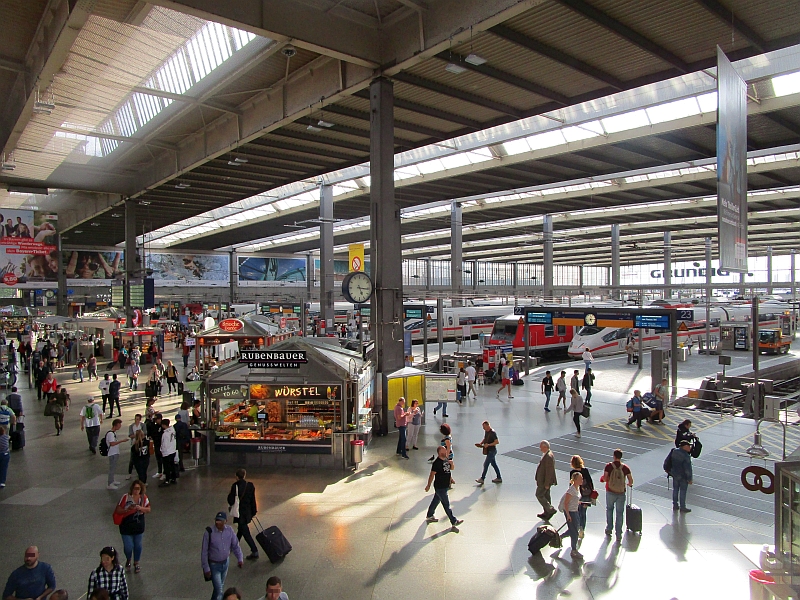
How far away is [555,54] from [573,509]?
1081 centimetres

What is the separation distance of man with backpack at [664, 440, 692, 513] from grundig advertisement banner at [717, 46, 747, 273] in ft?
10.0

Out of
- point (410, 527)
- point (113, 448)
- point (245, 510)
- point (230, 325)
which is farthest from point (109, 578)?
point (230, 325)

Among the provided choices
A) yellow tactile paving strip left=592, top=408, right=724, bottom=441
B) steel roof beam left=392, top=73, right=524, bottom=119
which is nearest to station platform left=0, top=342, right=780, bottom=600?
yellow tactile paving strip left=592, top=408, right=724, bottom=441

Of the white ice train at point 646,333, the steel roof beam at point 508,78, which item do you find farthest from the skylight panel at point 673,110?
the white ice train at point 646,333

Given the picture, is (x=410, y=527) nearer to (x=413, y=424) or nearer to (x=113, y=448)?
(x=413, y=424)

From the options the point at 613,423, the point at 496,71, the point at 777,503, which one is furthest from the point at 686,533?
the point at 496,71

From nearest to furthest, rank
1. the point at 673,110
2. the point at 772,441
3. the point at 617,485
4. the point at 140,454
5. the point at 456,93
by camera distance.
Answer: the point at 617,485
the point at 140,454
the point at 772,441
the point at 456,93
the point at 673,110

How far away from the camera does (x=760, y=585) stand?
510 cm

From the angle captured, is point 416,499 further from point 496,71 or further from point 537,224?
point 537,224

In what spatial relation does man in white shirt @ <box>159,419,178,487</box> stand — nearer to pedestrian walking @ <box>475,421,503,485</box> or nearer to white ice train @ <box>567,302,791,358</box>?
pedestrian walking @ <box>475,421,503,485</box>

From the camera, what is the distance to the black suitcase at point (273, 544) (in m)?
7.05

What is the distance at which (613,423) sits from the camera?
50.0ft

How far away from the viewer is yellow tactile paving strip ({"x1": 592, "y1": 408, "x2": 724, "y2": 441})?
14.1 meters

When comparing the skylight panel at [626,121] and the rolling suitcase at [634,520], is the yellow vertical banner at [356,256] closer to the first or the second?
the skylight panel at [626,121]
